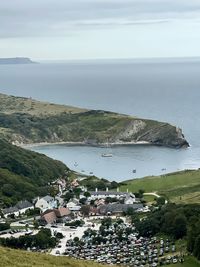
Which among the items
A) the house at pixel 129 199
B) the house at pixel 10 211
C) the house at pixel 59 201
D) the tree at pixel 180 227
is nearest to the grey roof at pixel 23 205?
the house at pixel 10 211

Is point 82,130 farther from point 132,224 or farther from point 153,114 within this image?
point 132,224

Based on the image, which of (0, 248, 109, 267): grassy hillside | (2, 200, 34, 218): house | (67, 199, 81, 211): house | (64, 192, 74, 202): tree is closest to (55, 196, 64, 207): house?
(64, 192, 74, 202): tree

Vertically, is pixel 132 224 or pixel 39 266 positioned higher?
pixel 39 266

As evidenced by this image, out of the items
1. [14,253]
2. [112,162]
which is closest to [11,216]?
[14,253]

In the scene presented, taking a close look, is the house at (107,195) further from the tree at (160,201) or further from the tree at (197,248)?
the tree at (197,248)

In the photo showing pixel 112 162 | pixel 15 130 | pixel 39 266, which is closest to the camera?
pixel 39 266

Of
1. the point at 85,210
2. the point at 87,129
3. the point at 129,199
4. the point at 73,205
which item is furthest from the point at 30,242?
the point at 87,129

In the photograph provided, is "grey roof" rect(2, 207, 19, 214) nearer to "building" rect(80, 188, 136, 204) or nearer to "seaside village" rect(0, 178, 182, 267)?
"seaside village" rect(0, 178, 182, 267)

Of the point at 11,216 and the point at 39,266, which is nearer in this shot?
the point at 39,266
